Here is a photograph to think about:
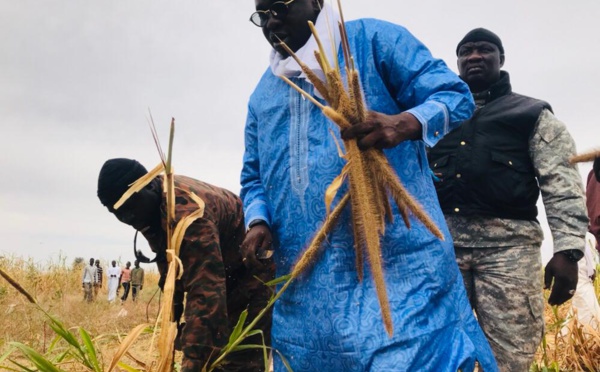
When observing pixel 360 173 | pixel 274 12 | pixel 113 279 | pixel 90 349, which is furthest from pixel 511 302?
pixel 113 279

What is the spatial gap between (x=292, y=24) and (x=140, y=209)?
3.90 ft

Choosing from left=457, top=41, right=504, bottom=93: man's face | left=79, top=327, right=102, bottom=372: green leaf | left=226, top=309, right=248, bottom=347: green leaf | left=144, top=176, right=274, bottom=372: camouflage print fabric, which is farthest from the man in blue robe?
left=457, top=41, right=504, bottom=93: man's face

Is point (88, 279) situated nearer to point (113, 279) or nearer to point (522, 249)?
point (113, 279)

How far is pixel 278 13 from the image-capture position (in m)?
1.94

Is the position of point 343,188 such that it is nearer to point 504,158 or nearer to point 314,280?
point 314,280

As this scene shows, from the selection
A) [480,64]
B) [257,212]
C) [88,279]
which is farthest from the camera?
[88,279]

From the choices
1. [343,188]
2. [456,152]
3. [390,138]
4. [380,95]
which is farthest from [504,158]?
[390,138]

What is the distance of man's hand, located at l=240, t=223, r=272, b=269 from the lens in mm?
1954

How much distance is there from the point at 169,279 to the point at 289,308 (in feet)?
1.66

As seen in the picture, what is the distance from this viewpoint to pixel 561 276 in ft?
7.99

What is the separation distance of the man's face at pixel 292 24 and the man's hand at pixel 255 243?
65 centimetres

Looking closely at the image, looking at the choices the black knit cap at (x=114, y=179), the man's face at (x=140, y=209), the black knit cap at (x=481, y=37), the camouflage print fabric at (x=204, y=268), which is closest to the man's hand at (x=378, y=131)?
the camouflage print fabric at (x=204, y=268)

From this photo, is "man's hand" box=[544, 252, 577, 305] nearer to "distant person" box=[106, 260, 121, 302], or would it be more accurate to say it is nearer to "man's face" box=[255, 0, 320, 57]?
"man's face" box=[255, 0, 320, 57]

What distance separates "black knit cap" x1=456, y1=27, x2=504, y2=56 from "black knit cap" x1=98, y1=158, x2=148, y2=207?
190 cm
